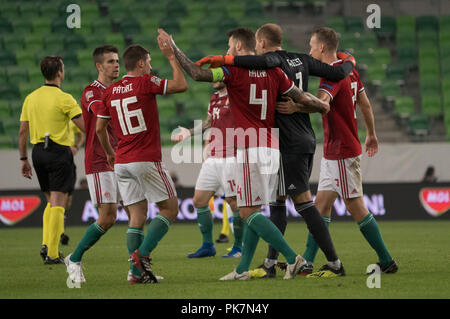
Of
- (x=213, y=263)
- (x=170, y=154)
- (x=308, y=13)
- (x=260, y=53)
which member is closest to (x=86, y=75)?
(x=170, y=154)

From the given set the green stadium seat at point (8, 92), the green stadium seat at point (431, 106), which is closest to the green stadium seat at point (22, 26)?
the green stadium seat at point (8, 92)

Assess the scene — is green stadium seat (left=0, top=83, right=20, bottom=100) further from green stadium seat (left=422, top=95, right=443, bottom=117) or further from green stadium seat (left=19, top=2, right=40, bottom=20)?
green stadium seat (left=422, top=95, right=443, bottom=117)

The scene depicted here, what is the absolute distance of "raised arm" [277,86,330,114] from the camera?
6113mm

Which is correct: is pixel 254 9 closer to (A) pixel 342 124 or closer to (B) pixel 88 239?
(A) pixel 342 124

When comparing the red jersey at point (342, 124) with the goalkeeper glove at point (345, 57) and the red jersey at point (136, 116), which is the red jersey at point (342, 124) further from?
the red jersey at point (136, 116)

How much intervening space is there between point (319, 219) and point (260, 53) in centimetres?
158

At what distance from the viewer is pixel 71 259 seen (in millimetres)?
6496

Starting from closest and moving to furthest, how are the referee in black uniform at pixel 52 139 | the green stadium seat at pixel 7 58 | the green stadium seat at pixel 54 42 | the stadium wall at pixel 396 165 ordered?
the referee in black uniform at pixel 52 139 → the stadium wall at pixel 396 165 → the green stadium seat at pixel 7 58 → the green stadium seat at pixel 54 42

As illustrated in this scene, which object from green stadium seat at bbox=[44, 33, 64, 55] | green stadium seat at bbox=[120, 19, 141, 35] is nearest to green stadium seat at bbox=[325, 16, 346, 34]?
green stadium seat at bbox=[120, 19, 141, 35]

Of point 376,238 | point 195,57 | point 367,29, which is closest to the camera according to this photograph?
point 376,238

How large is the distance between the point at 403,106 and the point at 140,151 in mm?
14872

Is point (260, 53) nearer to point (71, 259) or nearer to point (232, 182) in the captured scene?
point (232, 182)

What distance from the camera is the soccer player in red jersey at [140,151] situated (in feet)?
20.1

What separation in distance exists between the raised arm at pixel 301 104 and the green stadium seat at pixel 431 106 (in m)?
14.5
